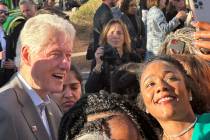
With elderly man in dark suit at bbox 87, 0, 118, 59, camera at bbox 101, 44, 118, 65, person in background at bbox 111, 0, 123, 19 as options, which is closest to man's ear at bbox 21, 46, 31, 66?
camera at bbox 101, 44, 118, 65

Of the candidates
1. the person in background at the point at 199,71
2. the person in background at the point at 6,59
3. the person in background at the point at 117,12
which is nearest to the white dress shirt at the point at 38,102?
the person in background at the point at 199,71

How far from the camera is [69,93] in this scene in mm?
3945

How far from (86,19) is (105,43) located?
1340 cm

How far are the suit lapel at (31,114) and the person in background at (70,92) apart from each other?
71 centimetres

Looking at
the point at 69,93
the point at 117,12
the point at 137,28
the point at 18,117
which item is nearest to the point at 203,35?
the point at 18,117

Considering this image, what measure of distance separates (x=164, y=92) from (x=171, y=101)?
0.07m

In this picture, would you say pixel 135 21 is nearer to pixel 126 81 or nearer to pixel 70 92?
pixel 126 81

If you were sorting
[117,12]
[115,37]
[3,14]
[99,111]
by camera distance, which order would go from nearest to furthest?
[99,111] < [115,37] < [117,12] < [3,14]

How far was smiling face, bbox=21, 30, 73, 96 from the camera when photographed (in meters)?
3.14

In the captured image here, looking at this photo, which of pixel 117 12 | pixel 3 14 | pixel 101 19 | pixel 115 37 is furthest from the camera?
pixel 3 14

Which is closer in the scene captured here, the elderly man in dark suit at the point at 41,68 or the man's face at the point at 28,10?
the elderly man in dark suit at the point at 41,68

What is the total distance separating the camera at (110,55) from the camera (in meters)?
5.67

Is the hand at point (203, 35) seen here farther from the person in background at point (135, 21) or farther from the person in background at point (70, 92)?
the person in background at point (135, 21)

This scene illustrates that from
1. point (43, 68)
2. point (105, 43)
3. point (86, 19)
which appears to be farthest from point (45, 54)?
point (86, 19)
